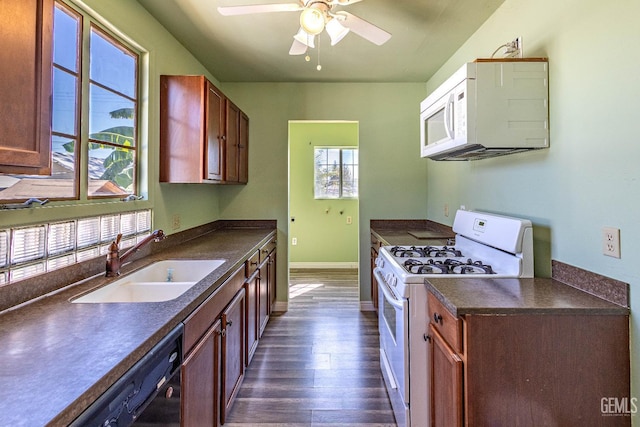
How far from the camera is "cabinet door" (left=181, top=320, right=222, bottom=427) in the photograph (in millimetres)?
1242

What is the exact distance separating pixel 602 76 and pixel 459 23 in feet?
4.28

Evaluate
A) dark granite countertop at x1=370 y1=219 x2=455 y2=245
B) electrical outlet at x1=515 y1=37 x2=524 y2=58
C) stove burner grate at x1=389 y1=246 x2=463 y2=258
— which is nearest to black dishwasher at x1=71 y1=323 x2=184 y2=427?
stove burner grate at x1=389 y1=246 x2=463 y2=258

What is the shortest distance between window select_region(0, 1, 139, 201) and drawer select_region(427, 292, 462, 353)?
1.71 metres

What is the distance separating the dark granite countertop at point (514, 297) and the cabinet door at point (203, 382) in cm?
104

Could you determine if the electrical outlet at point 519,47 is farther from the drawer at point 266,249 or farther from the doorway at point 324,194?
the doorway at point 324,194

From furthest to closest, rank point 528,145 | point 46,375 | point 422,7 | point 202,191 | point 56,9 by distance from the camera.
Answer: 1. point 202,191
2. point 422,7
3. point 528,145
4. point 56,9
5. point 46,375

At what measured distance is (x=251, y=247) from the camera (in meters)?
2.47

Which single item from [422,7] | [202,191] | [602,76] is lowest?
[202,191]

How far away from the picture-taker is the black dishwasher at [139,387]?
74cm

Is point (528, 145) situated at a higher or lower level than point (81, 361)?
higher

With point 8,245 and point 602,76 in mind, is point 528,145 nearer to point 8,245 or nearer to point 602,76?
point 602,76

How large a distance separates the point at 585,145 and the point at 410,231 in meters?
2.08

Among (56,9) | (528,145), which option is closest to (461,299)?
(528,145)

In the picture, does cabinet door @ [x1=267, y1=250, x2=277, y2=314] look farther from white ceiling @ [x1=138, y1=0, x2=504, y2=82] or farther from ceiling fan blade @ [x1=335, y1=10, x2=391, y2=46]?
ceiling fan blade @ [x1=335, y1=10, x2=391, y2=46]
